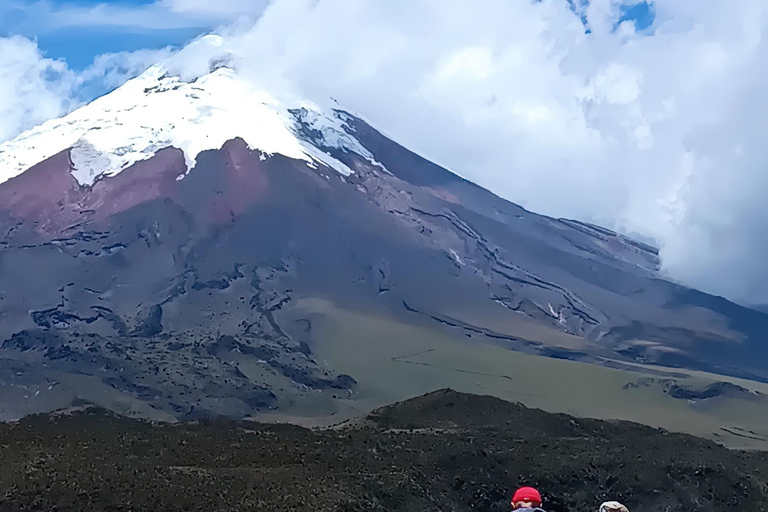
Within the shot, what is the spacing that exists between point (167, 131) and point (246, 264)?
40128mm

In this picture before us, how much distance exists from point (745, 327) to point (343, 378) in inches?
3566

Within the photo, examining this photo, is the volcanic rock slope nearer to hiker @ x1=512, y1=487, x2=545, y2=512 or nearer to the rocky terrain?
the rocky terrain

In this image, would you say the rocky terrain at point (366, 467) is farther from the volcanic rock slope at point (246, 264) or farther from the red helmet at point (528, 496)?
the volcanic rock slope at point (246, 264)

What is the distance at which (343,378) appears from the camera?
11288cm

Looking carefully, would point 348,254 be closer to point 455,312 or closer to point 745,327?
point 455,312

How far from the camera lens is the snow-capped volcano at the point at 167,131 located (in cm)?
17138

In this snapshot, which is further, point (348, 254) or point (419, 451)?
point (348, 254)

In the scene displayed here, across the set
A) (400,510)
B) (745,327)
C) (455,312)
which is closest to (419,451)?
(400,510)

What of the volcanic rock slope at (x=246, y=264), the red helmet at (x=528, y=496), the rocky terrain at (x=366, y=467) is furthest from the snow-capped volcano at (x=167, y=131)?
the red helmet at (x=528, y=496)

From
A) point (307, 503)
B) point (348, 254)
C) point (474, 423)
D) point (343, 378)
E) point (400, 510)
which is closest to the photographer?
point (307, 503)

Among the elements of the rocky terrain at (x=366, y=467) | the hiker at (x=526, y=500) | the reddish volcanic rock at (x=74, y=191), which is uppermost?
the reddish volcanic rock at (x=74, y=191)

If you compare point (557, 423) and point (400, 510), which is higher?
point (557, 423)

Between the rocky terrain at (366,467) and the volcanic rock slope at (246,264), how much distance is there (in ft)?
139

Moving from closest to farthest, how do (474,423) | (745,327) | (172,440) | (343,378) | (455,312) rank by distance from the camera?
(172,440) → (474,423) → (343,378) → (455,312) → (745,327)
